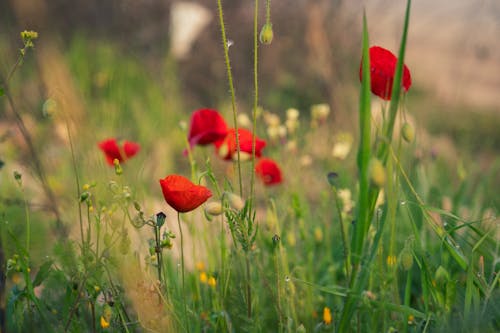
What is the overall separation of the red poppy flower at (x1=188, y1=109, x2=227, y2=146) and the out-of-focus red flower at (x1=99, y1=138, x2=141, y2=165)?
0.20 m

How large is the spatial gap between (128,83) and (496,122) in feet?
9.14

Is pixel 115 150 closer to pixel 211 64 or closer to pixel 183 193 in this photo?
pixel 183 193

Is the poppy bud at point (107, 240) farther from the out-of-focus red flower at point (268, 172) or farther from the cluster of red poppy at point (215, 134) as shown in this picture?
the out-of-focus red flower at point (268, 172)

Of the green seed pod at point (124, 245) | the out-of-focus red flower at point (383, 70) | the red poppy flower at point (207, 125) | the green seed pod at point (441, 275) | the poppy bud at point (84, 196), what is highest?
the out-of-focus red flower at point (383, 70)

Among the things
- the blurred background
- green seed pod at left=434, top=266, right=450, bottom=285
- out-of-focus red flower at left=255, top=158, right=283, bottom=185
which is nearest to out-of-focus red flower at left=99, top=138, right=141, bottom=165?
out-of-focus red flower at left=255, top=158, right=283, bottom=185

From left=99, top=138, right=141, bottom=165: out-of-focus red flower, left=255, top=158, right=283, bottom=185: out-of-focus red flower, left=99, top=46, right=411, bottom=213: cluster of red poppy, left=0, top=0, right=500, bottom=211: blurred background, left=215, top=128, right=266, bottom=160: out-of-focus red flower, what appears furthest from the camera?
left=0, top=0, right=500, bottom=211: blurred background

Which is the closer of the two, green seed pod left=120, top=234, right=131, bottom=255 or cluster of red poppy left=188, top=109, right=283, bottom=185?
green seed pod left=120, top=234, right=131, bottom=255

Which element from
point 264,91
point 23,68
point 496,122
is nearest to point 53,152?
point 23,68

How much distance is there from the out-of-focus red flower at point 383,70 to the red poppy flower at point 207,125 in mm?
444

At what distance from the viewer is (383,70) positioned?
1.07 m

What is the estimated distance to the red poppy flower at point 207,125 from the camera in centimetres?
143

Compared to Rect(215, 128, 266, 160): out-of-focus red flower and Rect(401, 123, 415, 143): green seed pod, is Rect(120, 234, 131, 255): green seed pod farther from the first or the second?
Rect(401, 123, 415, 143): green seed pod

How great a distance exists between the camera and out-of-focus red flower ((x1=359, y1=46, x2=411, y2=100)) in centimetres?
105

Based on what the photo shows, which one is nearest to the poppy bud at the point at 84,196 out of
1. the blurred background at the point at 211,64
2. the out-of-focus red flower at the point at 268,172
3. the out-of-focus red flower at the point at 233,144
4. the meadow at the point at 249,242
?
the meadow at the point at 249,242
